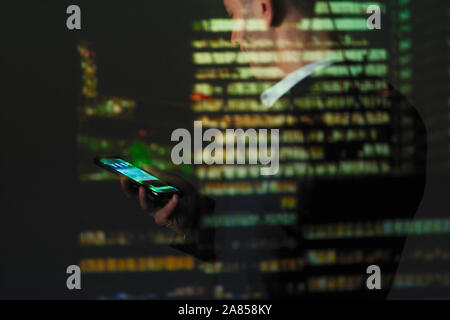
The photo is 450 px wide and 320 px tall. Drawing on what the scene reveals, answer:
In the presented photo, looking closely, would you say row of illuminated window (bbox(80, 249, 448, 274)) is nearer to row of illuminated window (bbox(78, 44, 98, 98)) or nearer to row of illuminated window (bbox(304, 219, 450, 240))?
row of illuminated window (bbox(304, 219, 450, 240))

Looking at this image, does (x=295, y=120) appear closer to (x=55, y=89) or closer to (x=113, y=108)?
(x=113, y=108)

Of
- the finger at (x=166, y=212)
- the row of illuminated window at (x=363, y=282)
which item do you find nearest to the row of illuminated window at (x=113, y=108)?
the finger at (x=166, y=212)

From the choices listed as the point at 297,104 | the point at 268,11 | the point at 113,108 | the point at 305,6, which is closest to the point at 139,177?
the point at 113,108

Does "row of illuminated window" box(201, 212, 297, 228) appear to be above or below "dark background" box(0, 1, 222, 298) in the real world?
below

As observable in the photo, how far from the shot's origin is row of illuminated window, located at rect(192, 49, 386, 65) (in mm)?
1565

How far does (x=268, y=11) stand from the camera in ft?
4.96

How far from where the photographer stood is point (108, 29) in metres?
1.64

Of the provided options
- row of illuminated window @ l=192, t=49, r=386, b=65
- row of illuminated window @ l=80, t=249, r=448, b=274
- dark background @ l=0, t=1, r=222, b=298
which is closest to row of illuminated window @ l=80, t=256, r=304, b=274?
row of illuminated window @ l=80, t=249, r=448, b=274

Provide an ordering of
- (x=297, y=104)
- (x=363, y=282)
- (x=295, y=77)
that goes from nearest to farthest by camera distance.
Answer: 1. (x=295, y=77)
2. (x=297, y=104)
3. (x=363, y=282)

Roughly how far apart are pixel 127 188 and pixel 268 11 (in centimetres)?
74

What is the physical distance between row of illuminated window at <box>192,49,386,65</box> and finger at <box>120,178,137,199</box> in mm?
486
